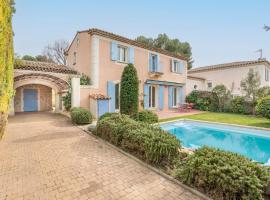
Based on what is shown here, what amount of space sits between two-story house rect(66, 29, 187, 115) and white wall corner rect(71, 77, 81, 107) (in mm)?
328

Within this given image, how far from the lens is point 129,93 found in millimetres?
12609

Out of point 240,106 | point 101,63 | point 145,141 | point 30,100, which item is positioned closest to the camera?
point 145,141

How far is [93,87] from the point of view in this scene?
1420 cm

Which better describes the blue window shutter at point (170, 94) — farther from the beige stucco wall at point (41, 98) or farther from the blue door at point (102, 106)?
the beige stucco wall at point (41, 98)

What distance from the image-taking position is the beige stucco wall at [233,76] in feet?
79.6

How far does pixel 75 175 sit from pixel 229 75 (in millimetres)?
27517

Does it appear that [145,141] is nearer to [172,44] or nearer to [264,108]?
[264,108]

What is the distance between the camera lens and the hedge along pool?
882 centimetres

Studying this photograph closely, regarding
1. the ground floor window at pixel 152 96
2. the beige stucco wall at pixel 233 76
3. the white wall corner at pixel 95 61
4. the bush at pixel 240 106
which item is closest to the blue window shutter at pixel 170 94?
the ground floor window at pixel 152 96

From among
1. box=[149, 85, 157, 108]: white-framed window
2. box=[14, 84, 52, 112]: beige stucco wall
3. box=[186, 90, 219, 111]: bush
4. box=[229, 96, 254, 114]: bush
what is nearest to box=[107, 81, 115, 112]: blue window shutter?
box=[149, 85, 157, 108]: white-framed window

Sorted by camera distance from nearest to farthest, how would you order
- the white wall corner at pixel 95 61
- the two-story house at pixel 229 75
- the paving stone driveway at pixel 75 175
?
the paving stone driveway at pixel 75 175, the white wall corner at pixel 95 61, the two-story house at pixel 229 75

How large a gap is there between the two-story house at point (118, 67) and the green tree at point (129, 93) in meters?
1.80

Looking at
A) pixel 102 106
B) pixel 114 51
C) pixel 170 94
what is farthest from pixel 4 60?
pixel 170 94

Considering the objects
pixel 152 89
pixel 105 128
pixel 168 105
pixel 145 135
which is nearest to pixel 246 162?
pixel 145 135
